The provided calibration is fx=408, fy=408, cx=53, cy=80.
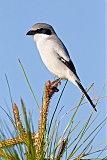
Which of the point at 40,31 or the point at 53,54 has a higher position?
the point at 40,31

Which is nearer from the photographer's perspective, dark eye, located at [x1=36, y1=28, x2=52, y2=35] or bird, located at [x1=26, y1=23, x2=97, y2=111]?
bird, located at [x1=26, y1=23, x2=97, y2=111]

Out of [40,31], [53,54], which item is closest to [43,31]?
[40,31]

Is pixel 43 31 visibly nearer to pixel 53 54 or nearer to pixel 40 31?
pixel 40 31

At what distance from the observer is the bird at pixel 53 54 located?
182 inches

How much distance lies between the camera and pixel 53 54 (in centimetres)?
475

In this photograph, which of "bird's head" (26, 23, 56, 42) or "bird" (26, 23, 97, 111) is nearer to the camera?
"bird" (26, 23, 97, 111)

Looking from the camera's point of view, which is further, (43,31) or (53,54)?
(43,31)

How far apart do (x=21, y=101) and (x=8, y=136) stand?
0.97 feet

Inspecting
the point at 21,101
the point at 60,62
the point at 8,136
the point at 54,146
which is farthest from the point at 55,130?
the point at 60,62

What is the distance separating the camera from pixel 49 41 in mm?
4926

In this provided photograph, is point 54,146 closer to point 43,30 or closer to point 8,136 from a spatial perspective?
point 8,136

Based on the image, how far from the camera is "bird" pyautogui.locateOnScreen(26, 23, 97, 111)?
15.2 ft

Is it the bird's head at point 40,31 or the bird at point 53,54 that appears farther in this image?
the bird's head at point 40,31

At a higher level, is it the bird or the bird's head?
the bird's head
